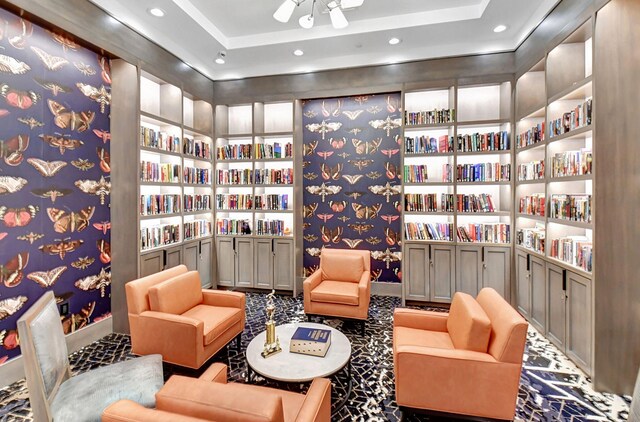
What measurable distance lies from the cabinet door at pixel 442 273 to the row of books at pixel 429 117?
1.84m

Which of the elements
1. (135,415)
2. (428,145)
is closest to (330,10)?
(428,145)

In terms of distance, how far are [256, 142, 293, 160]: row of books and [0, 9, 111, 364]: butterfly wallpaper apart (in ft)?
7.10

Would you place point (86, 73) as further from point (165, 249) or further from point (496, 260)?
point (496, 260)

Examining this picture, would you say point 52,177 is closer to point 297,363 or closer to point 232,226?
point 232,226

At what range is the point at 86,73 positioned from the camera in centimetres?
330

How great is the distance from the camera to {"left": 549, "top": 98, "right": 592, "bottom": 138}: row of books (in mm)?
2745

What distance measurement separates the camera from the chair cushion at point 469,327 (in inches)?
82.1

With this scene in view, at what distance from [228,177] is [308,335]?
11.7 ft

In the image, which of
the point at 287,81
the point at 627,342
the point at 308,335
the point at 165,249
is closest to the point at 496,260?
the point at 627,342

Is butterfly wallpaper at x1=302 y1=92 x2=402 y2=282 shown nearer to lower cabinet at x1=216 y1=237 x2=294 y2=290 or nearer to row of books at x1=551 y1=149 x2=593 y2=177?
lower cabinet at x1=216 y1=237 x2=294 y2=290

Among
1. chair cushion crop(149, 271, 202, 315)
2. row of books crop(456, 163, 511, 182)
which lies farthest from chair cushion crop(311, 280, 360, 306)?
row of books crop(456, 163, 511, 182)

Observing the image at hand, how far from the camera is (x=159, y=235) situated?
4.11 m

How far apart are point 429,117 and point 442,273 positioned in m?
2.29

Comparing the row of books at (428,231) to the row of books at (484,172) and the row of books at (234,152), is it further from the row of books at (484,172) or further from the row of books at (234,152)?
the row of books at (234,152)
